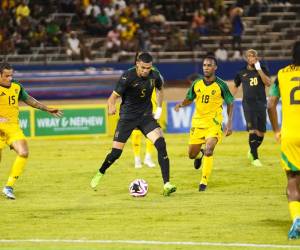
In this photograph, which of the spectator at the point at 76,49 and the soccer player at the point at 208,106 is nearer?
the soccer player at the point at 208,106

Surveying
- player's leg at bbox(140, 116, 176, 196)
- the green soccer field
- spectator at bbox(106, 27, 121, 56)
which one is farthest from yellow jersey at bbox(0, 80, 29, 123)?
spectator at bbox(106, 27, 121, 56)

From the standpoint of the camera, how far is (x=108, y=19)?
3822 centimetres

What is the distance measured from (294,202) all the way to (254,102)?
950 centimetres

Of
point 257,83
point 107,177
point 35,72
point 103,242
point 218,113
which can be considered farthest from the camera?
point 35,72

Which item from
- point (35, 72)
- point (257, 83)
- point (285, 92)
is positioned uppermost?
point (285, 92)

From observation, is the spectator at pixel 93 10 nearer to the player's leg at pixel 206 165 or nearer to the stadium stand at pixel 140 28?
the stadium stand at pixel 140 28

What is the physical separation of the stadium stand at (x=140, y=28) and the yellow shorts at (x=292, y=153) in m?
26.0

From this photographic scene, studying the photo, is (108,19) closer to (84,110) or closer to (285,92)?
(84,110)

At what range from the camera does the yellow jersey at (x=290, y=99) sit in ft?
36.6

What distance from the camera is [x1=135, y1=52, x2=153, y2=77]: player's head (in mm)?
15164

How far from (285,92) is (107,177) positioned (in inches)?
308

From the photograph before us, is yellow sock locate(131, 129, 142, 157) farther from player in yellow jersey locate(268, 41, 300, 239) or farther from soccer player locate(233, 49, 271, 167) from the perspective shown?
player in yellow jersey locate(268, 41, 300, 239)

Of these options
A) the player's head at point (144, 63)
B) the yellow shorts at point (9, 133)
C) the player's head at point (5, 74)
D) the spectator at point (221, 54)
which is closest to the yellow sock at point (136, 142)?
the player's head at point (144, 63)

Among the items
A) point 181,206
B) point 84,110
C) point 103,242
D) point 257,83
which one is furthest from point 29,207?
point 84,110
